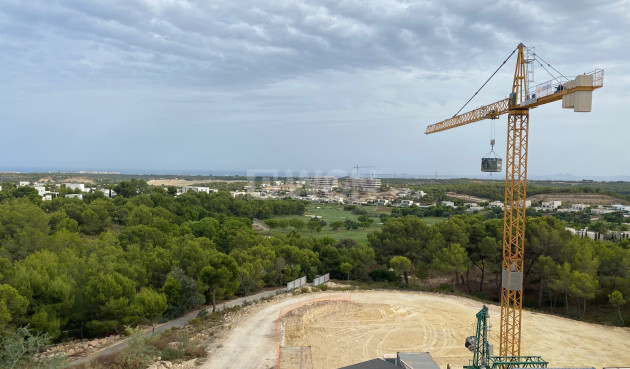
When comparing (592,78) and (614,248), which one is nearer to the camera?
(592,78)

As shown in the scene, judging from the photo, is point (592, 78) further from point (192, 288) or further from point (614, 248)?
point (192, 288)

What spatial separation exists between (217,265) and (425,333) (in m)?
12.8

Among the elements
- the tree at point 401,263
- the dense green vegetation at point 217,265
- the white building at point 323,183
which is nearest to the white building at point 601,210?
the dense green vegetation at point 217,265

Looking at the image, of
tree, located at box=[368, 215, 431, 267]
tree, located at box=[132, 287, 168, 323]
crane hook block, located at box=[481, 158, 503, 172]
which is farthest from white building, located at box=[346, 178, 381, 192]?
tree, located at box=[132, 287, 168, 323]

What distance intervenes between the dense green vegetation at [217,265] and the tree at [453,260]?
0.08 meters

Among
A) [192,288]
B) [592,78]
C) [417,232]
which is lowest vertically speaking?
[192,288]

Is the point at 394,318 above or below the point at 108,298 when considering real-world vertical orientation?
below

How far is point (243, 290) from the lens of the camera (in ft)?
93.4

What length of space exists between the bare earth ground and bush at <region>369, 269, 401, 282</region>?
527 centimetres

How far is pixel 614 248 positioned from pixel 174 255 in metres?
31.0

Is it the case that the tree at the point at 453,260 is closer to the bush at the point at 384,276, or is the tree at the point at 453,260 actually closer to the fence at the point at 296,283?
the bush at the point at 384,276

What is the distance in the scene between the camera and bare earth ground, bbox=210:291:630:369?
18516 millimetres

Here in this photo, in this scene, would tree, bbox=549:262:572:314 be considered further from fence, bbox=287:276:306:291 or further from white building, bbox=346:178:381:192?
white building, bbox=346:178:381:192

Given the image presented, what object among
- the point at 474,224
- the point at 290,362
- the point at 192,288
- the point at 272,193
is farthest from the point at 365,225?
the point at 272,193
